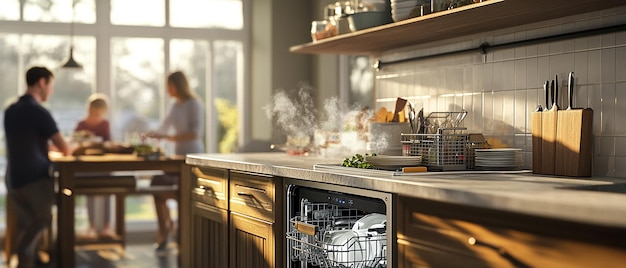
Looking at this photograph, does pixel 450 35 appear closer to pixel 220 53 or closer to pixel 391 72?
pixel 391 72

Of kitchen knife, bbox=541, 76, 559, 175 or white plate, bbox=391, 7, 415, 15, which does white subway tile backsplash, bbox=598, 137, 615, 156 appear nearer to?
kitchen knife, bbox=541, 76, 559, 175

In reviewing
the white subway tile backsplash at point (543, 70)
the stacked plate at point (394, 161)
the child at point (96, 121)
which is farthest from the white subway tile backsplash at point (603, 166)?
the child at point (96, 121)

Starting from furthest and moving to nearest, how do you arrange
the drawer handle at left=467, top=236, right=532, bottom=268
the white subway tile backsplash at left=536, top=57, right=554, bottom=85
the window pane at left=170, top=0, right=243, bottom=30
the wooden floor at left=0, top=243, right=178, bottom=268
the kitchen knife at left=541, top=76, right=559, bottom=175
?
the window pane at left=170, top=0, right=243, bottom=30 → the wooden floor at left=0, top=243, right=178, bottom=268 → the white subway tile backsplash at left=536, top=57, right=554, bottom=85 → the kitchen knife at left=541, top=76, right=559, bottom=175 → the drawer handle at left=467, top=236, right=532, bottom=268

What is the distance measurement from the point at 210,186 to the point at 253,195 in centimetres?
62

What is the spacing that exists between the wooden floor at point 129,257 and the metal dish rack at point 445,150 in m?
3.32

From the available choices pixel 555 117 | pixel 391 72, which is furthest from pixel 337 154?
pixel 555 117

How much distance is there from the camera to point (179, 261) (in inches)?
235

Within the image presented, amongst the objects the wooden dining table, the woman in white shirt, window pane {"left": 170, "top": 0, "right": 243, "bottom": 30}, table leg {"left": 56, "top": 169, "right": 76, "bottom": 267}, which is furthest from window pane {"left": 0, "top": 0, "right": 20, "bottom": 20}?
table leg {"left": 56, "top": 169, "right": 76, "bottom": 267}

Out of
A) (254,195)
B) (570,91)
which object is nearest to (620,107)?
(570,91)

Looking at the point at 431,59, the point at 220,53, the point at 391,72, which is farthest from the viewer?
the point at 220,53

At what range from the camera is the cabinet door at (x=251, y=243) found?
10.7 feet

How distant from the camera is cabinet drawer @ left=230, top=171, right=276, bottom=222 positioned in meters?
3.27

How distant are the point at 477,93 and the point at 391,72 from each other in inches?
30.1

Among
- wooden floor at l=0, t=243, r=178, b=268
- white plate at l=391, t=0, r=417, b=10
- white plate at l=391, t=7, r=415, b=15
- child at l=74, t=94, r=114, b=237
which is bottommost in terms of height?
wooden floor at l=0, t=243, r=178, b=268
